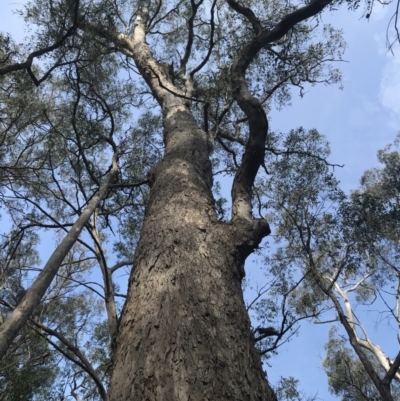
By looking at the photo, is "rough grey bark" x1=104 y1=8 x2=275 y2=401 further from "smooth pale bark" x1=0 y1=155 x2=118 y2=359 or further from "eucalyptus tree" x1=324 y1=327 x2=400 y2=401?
"eucalyptus tree" x1=324 y1=327 x2=400 y2=401

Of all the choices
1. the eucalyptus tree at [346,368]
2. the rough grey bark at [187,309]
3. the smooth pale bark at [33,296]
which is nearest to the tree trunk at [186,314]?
the rough grey bark at [187,309]

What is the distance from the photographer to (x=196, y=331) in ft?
5.23

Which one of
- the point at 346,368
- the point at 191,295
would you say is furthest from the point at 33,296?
the point at 346,368

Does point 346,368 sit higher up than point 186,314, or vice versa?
point 346,368

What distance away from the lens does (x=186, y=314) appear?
→ 5.49 feet

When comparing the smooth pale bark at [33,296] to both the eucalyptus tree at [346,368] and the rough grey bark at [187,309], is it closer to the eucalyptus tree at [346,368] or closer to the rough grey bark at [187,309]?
the rough grey bark at [187,309]

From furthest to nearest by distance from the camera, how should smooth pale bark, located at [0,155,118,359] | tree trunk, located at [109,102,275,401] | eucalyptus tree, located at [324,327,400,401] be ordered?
1. eucalyptus tree, located at [324,327,400,401]
2. smooth pale bark, located at [0,155,118,359]
3. tree trunk, located at [109,102,275,401]

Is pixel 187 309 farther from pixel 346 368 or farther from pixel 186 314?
pixel 346 368

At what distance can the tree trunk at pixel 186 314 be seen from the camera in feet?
4.60

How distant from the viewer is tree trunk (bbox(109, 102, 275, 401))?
55.2 inches

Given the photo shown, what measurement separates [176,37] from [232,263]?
9845 mm

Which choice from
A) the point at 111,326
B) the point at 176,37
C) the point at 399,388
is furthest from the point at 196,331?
the point at 399,388

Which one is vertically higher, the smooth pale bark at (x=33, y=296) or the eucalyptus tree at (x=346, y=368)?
the eucalyptus tree at (x=346, y=368)

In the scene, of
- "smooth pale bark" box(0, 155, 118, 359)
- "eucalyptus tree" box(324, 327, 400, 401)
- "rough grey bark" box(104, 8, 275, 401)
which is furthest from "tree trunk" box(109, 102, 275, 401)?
"eucalyptus tree" box(324, 327, 400, 401)
